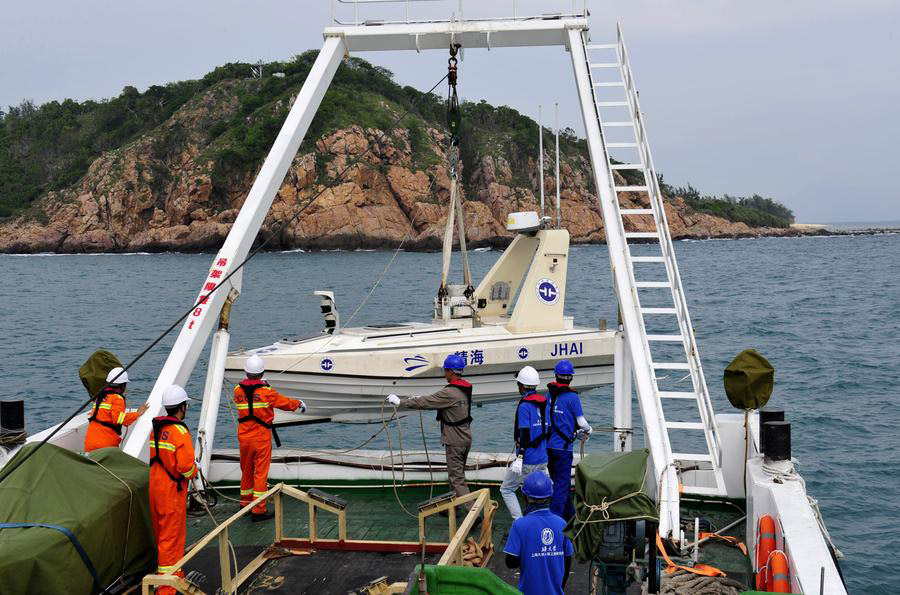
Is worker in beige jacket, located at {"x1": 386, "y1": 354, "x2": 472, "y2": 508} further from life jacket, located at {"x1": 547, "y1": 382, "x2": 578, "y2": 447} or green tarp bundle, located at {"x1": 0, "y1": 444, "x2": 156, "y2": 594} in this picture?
green tarp bundle, located at {"x1": 0, "y1": 444, "x2": 156, "y2": 594}

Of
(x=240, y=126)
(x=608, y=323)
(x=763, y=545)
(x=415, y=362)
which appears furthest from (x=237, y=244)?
(x=240, y=126)

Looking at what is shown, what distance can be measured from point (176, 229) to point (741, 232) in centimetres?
8780

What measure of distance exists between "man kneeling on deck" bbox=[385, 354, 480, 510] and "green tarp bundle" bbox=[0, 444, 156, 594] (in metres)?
2.58

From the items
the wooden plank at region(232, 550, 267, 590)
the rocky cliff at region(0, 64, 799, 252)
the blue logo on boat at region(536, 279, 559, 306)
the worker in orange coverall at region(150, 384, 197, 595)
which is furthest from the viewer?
the rocky cliff at region(0, 64, 799, 252)

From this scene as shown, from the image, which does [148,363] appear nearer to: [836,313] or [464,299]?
[464,299]

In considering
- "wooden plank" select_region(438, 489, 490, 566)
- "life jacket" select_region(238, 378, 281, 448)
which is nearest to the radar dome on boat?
"life jacket" select_region(238, 378, 281, 448)

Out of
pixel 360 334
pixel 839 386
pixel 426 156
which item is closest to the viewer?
pixel 360 334

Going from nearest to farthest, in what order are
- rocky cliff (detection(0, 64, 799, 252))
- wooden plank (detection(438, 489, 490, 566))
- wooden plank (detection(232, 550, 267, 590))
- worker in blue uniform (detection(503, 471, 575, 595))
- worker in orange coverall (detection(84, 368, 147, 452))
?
worker in blue uniform (detection(503, 471, 575, 595)) → wooden plank (detection(438, 489, 490, 566)) → wooden plank (detection(232, 550, 267, 590)) → worker in orange coverall (detection(84, 368, 147, 452)) → rocky cliff (detection(0, 64, 799, 252))

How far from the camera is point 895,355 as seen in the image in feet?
95.8

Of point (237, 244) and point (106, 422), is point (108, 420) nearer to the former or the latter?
point (106, 422)

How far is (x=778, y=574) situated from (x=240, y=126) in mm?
105452

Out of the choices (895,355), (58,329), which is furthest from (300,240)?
(895,355)

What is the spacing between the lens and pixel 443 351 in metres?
13.9

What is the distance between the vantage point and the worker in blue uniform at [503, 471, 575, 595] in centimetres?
518
